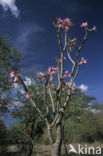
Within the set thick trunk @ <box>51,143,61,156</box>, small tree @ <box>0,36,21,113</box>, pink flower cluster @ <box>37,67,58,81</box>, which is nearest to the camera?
thick trunk @ <box>51,143,61,156</box>

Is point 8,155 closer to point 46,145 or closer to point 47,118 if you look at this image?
point 46,145

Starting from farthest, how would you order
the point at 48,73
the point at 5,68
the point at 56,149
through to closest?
the point at 5,68, the point at 48,73, the point at 56,149

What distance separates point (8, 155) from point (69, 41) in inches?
807

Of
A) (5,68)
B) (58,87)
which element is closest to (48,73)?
(58,87)

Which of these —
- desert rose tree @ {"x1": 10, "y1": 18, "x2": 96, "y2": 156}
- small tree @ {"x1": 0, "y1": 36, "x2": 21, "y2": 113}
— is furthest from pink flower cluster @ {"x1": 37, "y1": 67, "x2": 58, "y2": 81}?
small tree @ {"x1": 0, "y1": 36, "x2": 21, "y2": 113}

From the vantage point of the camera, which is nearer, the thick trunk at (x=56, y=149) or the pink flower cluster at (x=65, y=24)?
the thick trunk at (x=56, y=149)

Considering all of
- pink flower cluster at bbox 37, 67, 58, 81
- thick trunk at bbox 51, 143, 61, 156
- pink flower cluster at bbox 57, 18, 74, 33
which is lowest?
thick trunk at bbox 51, 143, 61, 156

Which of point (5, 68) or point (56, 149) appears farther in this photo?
point (5, 68)

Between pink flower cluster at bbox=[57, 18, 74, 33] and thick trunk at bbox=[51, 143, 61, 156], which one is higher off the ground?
pink flower cluster at bbox=[57, 18, 74, 33]

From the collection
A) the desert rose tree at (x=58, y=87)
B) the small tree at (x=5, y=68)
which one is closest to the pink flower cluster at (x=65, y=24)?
the desert rose tree at (x=58, y=87)

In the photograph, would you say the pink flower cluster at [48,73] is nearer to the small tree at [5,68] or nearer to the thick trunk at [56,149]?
the thick trunk at [56,149]

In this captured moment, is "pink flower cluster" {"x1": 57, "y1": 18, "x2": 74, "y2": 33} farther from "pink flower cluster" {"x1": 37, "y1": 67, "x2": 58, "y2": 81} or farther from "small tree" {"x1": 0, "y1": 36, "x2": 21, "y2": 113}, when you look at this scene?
"small tree" {"x1": 0, "y1": 36, "x2": 21, "y2": 113}

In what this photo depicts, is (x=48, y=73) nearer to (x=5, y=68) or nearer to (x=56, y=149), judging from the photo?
(x=56, y=149)

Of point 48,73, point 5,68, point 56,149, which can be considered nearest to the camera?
point 56,149
